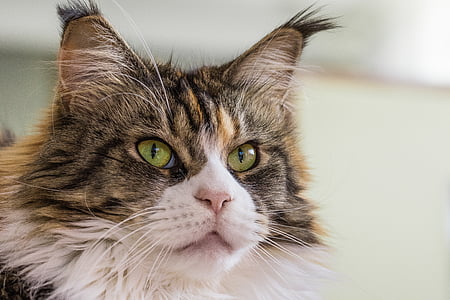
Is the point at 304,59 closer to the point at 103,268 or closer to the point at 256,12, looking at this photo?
the point at 256,12

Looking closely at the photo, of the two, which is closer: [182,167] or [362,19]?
[182,167]

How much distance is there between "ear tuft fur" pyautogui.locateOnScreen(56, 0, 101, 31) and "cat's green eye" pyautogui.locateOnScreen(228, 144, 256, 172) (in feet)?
0.86

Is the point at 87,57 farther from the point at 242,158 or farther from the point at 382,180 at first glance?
the point at 382,180

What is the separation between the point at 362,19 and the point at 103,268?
93 centimetres

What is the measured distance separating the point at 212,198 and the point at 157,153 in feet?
0.34

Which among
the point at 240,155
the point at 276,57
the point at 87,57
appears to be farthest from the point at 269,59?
the point at 87,57

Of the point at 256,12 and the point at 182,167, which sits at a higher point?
the point at 256,12

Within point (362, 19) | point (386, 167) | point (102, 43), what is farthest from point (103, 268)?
point (362, 19)

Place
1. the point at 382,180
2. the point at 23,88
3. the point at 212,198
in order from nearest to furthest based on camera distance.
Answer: the point at 212,198, the point at 23,88, the point at 382,180

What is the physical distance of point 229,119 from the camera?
839 mm

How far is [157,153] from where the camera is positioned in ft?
2.53

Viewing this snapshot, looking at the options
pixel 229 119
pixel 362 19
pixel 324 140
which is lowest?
pixel 324 140

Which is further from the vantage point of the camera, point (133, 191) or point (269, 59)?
point (269, 59)

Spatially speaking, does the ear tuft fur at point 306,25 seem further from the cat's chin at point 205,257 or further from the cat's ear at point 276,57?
the cat's chin at point 205,257
